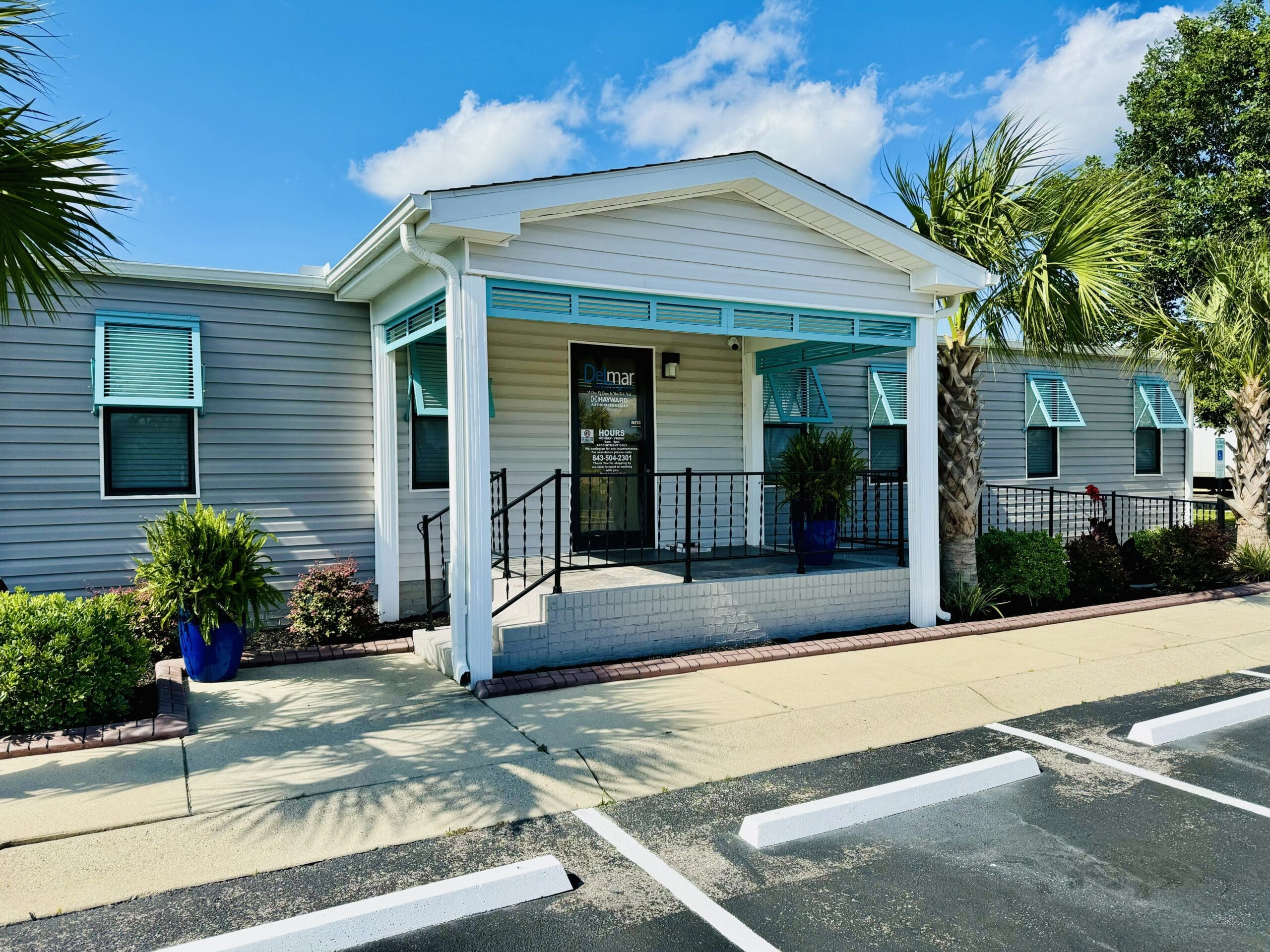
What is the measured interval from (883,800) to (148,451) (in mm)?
6712

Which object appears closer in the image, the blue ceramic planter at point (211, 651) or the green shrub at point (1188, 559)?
the blue ceramic planter at point (211, 651)

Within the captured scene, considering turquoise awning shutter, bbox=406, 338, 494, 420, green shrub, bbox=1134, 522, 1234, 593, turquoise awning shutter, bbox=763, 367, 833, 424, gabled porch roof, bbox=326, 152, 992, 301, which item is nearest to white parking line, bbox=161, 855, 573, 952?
gabled porch roof, bbox=326, 152, 992, 301

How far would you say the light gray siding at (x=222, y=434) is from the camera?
6.90 meters

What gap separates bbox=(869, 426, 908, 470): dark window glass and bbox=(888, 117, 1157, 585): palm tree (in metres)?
2.61

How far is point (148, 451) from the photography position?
7340 millimetres

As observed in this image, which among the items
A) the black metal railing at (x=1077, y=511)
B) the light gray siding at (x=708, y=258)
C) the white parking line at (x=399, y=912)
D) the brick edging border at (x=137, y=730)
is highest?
the light gray siding at (x=708, y=258)

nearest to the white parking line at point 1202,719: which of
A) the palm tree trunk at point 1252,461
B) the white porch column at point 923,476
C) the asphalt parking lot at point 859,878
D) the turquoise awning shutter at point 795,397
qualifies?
the asphalt parking lot at point 859,878

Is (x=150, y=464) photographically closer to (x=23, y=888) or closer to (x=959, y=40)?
(x=23, y=888)

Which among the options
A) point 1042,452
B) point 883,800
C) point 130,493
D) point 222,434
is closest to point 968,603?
point 883,800

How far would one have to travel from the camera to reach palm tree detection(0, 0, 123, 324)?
4340 mm

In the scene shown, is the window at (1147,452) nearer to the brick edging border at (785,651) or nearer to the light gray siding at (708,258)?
the brick edging border at (785,651)

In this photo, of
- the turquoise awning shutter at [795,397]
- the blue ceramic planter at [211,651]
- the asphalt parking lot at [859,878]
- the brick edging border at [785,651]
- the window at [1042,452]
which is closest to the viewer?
the asphalt parking lot at [859,878]

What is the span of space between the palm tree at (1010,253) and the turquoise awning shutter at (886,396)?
95.3 inches

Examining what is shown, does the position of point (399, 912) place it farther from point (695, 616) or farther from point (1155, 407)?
point (1155, 407)
